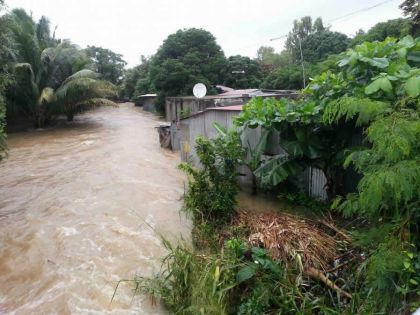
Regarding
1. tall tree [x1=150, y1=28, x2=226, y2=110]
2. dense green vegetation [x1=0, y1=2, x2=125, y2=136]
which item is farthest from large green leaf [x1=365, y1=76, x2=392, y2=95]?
tall tree [x1=150, y1=28, x2=226, y2=110]

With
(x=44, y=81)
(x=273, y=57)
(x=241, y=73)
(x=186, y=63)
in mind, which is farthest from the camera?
(x=273, y=57)

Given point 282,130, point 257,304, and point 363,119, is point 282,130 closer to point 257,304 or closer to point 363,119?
point 363,119

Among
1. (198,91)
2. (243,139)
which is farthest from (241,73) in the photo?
(243,139)

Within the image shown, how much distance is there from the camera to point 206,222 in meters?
4.80

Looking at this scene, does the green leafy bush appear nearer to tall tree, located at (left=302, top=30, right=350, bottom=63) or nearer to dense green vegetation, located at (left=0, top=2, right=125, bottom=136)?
dense green vegetation, located at (left=0, top=2, right=125, bottom=136)

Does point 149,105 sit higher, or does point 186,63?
point 186,63

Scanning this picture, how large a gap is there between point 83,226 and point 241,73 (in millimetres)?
19067

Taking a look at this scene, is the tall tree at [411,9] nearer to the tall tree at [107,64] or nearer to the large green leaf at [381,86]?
the large green leaf at [381,86]

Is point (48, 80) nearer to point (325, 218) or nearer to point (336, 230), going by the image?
point (325, 218)

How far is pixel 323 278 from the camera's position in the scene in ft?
10.4

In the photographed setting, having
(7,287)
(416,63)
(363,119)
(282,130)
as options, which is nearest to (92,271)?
(7,287)

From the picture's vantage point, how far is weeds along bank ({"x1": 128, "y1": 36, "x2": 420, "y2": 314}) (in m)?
2.38

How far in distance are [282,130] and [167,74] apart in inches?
612

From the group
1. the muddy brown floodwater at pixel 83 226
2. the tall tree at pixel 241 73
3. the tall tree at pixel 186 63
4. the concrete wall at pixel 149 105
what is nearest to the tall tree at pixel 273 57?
the tall tree at pixel 241 73
